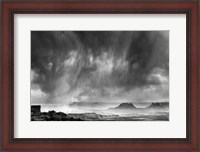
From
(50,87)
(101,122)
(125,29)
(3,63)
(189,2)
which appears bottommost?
(101,122)

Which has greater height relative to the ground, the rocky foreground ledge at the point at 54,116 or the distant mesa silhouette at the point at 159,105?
the distant mesa silhouette at the point at 159,105

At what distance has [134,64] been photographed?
146cm

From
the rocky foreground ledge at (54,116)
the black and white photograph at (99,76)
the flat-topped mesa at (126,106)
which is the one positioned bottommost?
the rocky foreground ledge at (54,116)

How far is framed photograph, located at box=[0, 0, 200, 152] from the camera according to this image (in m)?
1.45

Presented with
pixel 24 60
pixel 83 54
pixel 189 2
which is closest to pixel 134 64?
pixel 83 54

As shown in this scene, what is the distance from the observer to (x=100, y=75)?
146cm

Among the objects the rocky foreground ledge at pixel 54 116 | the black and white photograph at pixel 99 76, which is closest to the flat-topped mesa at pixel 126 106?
the black and white photograph at pixel 99 76

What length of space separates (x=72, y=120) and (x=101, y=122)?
12 cm

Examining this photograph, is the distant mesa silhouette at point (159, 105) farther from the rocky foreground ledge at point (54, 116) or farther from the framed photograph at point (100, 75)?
the rocky foreground ledge at point (54, 116)

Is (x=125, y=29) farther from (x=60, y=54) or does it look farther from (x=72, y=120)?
(x=72, y=120)

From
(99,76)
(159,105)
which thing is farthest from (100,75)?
(159,105)

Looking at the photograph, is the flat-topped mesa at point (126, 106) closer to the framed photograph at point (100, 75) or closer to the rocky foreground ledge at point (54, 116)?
the framed photograph at point (100, 75)

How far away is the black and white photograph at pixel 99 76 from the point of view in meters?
1.46

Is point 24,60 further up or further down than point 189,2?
further down
